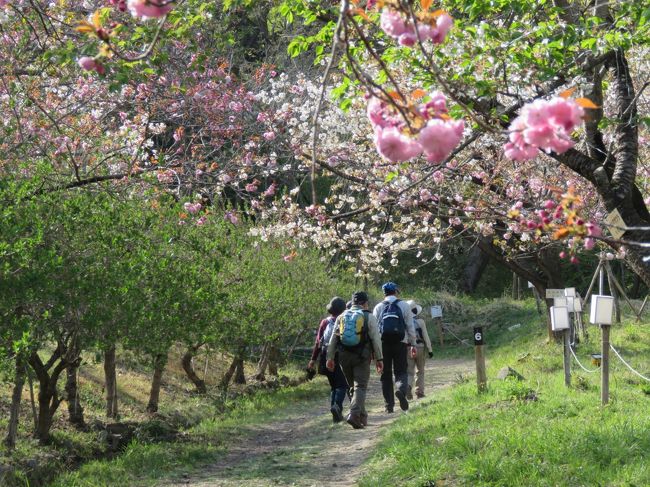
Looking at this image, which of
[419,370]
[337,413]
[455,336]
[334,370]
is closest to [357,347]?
[334,370]

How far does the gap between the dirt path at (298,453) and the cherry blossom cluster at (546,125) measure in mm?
5470

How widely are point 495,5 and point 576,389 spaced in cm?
579

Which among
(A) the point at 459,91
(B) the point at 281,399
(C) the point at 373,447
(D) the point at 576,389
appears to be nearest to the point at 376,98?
(A) the point at 459,91

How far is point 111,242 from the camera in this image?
10.2 meters

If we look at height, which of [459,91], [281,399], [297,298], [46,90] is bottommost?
[281,399]

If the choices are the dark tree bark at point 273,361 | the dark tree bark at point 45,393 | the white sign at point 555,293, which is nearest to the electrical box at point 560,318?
the white sign at point 555,293

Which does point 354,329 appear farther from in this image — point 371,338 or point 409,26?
point 409,26

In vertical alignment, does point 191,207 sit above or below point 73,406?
above

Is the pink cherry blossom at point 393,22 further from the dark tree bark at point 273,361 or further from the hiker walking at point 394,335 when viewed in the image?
the dark tree bark at point 273,361

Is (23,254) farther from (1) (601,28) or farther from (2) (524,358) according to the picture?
(2) (524,358)

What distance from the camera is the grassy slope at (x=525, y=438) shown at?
23.3 feet

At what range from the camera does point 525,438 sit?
26.3ft

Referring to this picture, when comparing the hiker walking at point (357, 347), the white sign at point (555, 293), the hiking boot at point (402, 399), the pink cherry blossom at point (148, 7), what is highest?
the pink cherry blossom at point (148, 7)

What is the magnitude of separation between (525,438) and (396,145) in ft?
16.9
